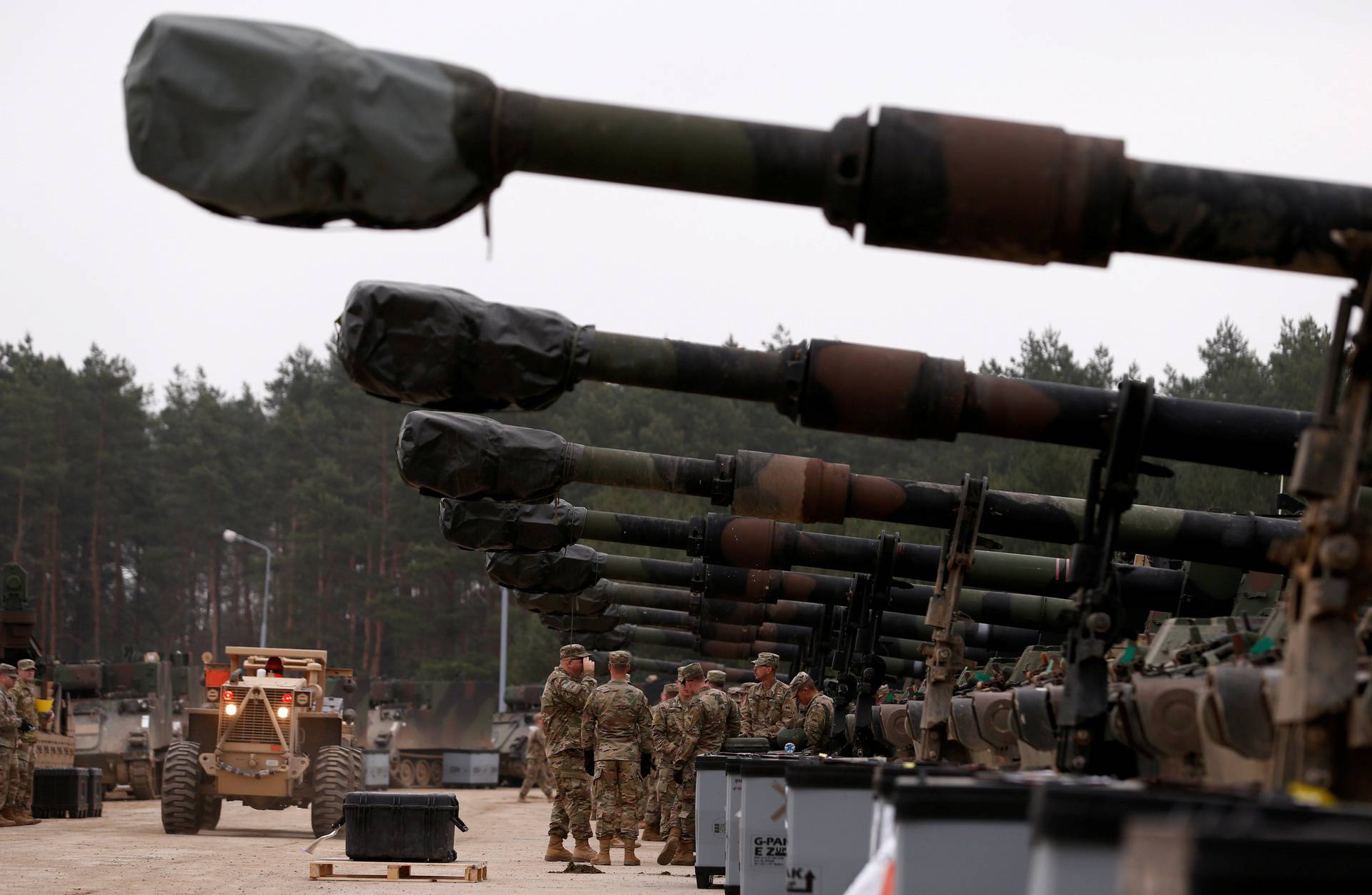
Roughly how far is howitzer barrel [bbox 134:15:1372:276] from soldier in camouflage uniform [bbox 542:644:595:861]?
1136cm

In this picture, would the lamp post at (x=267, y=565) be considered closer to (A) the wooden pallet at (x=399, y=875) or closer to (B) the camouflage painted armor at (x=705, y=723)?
(B) the camouflage painted armor at (x=705, y=723)

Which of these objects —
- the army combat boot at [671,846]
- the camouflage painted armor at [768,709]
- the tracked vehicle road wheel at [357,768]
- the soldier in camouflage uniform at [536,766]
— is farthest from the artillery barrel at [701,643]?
the army combat boot at [671,846]

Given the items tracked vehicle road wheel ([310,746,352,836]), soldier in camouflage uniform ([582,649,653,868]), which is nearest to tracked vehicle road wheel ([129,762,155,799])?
tracked vehicle road wheel ([310,746,352,836])

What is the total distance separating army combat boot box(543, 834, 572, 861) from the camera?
57.5 feet

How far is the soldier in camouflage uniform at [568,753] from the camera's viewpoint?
17.3 metres

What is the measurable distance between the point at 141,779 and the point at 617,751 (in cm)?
1962

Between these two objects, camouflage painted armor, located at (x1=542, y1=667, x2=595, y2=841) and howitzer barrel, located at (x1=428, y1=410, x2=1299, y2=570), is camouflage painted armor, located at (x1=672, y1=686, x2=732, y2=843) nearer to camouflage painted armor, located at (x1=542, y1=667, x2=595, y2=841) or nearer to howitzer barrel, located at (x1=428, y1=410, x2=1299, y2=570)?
camouflage painted armor, located at (x1=542, y1=667, x2=595, y2=841)

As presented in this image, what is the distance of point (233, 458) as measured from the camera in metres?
82.5

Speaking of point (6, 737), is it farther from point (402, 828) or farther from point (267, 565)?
point (267, 565)

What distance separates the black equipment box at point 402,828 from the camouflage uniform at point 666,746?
391 cm

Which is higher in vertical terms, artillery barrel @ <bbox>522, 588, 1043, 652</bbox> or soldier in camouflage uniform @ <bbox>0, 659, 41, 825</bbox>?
artillery barrel @ <bbox>522, 588, 1043, 652</bbox>

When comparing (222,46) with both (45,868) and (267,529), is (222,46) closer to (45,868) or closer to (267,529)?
(45,868)

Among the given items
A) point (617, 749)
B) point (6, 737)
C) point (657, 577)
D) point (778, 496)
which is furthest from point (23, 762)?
point (778, 496)

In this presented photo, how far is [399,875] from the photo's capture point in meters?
14.9
